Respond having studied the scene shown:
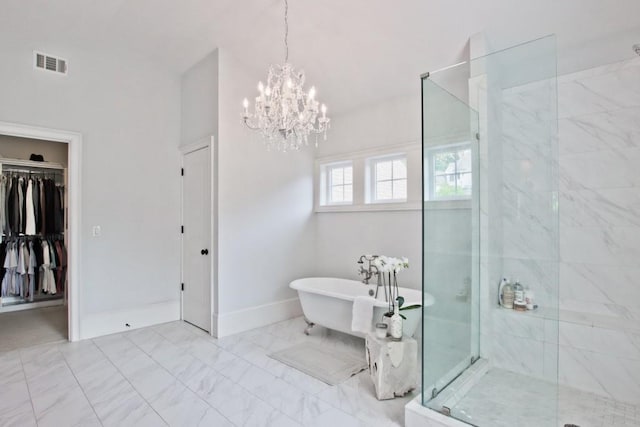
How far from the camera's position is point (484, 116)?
8.71 ft

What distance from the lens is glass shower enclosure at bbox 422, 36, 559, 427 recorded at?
212 cm

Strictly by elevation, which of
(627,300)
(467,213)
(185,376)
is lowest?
(185,376)

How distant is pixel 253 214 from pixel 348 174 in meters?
1.40

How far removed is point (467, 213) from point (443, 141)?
1.90 feet

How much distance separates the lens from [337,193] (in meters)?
4.65

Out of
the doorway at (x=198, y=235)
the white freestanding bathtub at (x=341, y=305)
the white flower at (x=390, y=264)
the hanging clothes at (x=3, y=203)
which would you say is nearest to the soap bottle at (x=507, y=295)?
the white freestanding bathtub at (x=341, y=305)

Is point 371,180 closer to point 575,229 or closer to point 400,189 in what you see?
point 400,189

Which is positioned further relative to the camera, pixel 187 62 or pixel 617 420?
pixel 187 62

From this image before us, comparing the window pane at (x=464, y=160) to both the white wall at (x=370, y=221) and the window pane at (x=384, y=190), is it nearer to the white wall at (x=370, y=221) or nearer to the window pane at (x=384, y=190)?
the white wall at (x=370, y=221)

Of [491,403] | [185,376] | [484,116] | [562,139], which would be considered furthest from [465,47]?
[185,376]

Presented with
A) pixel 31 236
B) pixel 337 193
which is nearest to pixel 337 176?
pixel 337 193

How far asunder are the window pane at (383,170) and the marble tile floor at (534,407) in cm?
239

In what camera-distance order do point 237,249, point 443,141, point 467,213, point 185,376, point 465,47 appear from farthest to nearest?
point 237,249 < point 465,47 < point 185,376 < point 467,213 < point 443,141

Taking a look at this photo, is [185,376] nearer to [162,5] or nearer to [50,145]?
[162,5]
